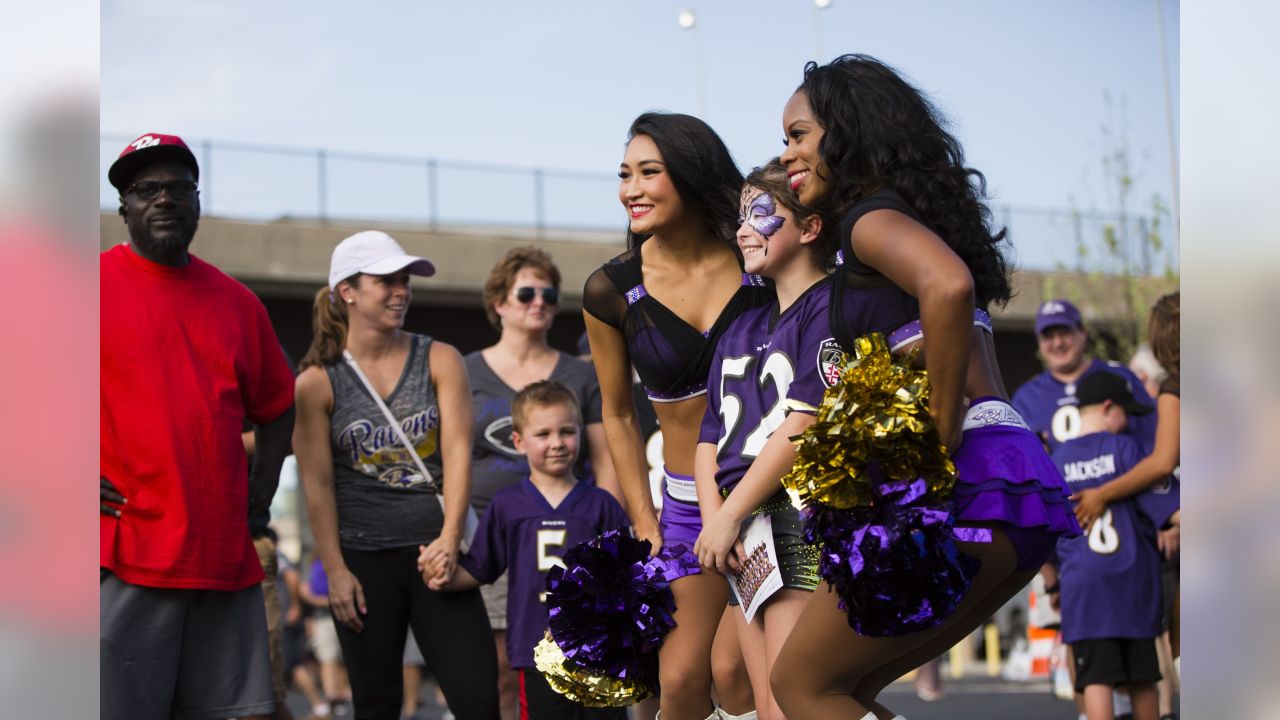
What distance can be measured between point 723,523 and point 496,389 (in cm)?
344

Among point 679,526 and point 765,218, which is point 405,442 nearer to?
point 679,526

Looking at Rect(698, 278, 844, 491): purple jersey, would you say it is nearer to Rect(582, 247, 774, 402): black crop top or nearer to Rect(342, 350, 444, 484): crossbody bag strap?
Rect(582, 247, 774, 402): black crop top

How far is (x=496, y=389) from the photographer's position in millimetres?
7230

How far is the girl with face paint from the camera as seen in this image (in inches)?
132

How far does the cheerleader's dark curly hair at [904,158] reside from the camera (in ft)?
11.9

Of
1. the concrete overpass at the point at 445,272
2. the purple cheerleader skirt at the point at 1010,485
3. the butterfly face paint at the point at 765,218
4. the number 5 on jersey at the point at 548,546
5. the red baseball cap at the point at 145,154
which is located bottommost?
the number 5 on jersey at the point at 548,546

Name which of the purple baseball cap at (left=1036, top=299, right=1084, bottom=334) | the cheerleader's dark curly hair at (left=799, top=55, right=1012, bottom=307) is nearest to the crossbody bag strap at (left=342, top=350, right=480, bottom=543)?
the cheerleader's dark curly hair at (left=799, top=55, right=1012, bottom=307)

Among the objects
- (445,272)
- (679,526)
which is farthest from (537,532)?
(445,272)

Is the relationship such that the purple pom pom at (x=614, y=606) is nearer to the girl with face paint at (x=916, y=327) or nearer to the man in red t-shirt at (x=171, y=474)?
the girl with face paint at (x=916, y=327)

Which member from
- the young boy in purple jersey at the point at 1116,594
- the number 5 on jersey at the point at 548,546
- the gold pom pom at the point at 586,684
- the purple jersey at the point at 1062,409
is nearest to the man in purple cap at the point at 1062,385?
the purple jersey at the point at 1062,409

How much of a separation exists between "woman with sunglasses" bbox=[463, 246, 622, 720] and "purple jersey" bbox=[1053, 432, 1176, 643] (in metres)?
2.49

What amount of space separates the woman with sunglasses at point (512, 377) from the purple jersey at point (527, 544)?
2.32 feet
